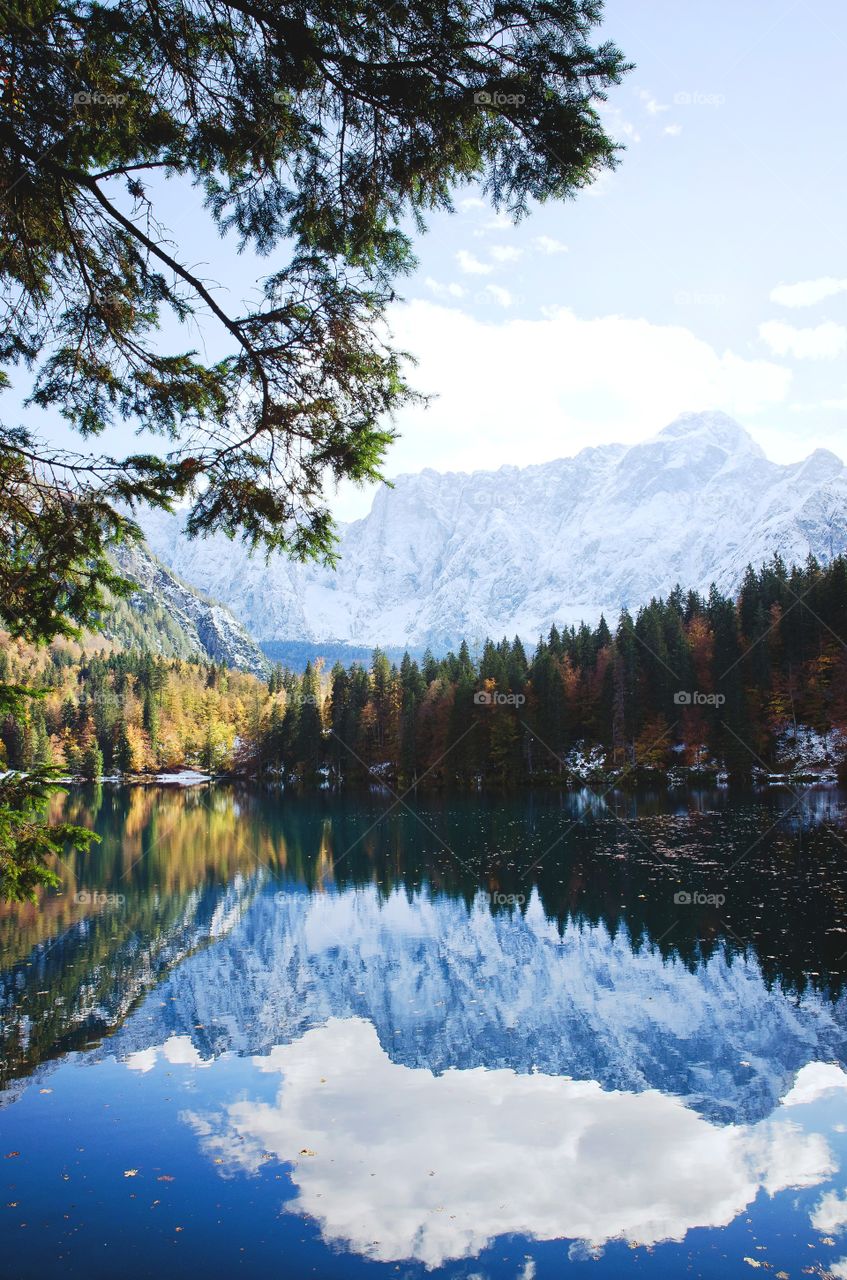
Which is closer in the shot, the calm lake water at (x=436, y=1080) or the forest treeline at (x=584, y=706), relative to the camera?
the calm lake water at (x=436, y=1080)

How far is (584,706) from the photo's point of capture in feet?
283

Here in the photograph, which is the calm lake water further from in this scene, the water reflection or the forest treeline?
the forest treeline

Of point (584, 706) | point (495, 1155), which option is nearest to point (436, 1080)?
point (495, 1155)

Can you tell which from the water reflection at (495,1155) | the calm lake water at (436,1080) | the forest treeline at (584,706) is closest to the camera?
the calm lake water at (436,1080)

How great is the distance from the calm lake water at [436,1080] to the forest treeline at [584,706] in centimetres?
4021

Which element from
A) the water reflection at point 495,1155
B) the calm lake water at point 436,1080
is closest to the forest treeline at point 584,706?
the calm lake water at point 436,1080

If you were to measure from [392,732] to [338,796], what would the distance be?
1827 cm

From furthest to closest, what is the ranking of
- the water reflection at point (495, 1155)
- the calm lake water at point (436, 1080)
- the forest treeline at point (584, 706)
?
1. the forest treeline at point (584, 706)
2. the water reflection at point (495, 1155)
3. the calm lake water at point (436, 1080)

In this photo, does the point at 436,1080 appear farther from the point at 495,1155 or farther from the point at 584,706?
the point at 584,706

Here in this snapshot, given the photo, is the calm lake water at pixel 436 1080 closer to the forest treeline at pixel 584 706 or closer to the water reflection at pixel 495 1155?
the water reflection at pixel 495 1155

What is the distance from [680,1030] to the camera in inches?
561

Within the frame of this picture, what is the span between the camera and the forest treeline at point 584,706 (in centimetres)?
7194

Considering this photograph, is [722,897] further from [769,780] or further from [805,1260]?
[769,780]

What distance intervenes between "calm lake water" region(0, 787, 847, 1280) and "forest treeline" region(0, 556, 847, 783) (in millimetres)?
40212
